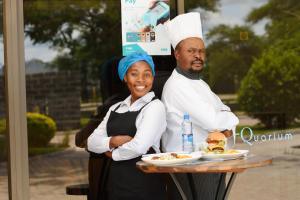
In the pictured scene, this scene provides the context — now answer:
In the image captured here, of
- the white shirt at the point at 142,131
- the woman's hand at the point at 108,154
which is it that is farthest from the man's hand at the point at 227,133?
the woman's hand at the point at 108,154

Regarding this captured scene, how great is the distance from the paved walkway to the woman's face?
3.95 ft

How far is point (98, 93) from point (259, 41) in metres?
1.29

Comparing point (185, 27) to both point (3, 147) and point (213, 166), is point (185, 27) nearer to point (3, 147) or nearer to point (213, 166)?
point (213, 166)

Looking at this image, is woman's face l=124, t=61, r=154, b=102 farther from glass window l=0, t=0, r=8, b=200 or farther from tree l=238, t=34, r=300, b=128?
tree l=238, t=34, r=300, b=128

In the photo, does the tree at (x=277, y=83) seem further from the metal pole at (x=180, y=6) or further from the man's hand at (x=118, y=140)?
the man's hand at (x=118, y=140)

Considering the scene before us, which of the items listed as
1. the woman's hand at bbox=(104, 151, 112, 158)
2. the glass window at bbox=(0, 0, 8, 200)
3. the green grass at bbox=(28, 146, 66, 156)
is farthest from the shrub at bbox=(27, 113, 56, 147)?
the woman's hand at bbox=(104, 151, 112, 158)

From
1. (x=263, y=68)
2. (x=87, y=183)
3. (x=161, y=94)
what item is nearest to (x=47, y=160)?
(x=87, y=183)

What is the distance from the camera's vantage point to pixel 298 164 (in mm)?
5414

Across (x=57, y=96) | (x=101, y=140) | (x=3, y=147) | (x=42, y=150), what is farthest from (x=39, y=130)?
(x=101, y=140)

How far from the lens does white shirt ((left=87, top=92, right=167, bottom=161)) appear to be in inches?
156

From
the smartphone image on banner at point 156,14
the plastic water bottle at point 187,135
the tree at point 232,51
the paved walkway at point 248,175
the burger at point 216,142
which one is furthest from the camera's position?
the tree at point 232,51

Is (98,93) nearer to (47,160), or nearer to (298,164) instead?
(47,160)

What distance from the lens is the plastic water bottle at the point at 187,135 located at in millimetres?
4062

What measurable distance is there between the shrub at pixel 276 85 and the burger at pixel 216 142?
4.94ft
